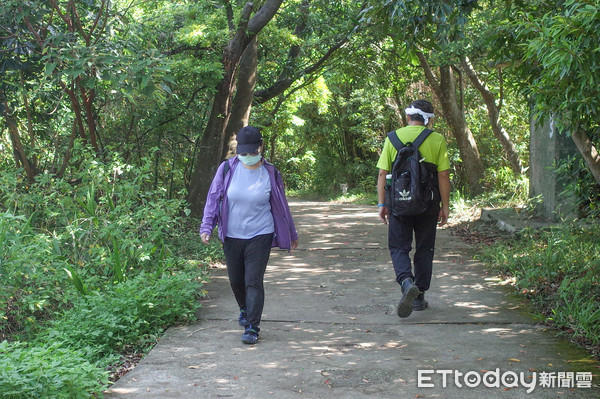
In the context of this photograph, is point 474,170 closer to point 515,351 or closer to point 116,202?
point 116,202

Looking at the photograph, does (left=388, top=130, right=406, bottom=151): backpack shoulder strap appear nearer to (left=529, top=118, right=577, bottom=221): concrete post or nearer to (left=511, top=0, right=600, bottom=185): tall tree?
(left=511, top=0, right=600, bottom=185): tall tree

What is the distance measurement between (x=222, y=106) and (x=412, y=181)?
18.5ft

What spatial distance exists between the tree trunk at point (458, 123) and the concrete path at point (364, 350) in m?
7.84

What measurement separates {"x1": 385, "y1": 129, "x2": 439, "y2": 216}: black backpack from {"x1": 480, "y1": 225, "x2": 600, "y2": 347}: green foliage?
1488 millimetres

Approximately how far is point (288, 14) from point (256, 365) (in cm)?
1065

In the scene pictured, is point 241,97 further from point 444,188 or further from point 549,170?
point 444,188

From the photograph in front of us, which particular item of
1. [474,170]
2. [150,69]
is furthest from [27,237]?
[474,170]

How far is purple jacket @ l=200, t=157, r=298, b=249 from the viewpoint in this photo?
18.3 feet

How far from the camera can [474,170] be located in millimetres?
15578

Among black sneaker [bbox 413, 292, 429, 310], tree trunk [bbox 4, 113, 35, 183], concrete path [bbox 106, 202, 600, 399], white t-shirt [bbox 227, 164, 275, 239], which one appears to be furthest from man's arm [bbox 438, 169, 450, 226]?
tree trunk [bbox 4, 113, 35, 183]

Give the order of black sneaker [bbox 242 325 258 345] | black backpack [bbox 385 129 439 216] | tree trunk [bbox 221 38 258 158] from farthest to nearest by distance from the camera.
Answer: tree trunk [bbox 221 38 258 158], black backpack [bbox 385 129 439 216], black sneaker [bbox 242 325 258 345]

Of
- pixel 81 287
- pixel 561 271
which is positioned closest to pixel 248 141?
pixel 81 287

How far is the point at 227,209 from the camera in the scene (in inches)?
221

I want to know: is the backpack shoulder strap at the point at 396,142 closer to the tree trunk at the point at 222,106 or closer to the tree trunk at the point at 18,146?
the tree trunk at the point at 222,106
